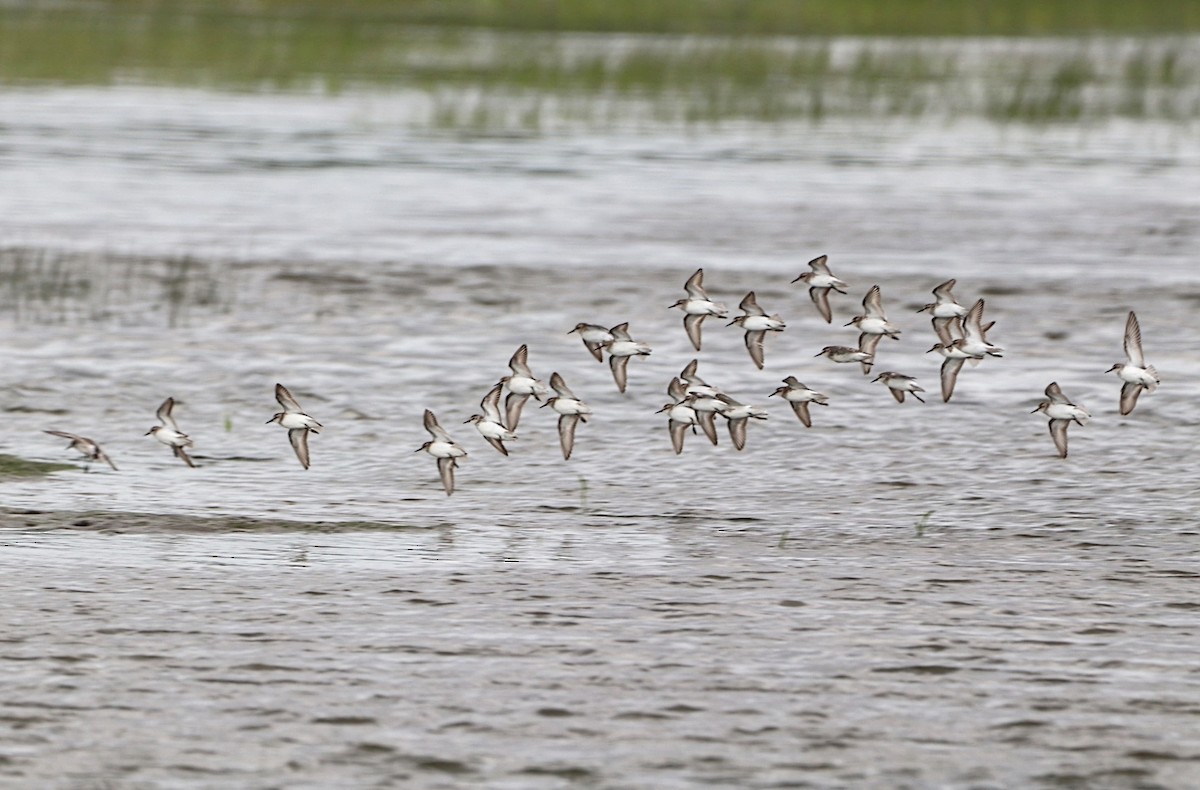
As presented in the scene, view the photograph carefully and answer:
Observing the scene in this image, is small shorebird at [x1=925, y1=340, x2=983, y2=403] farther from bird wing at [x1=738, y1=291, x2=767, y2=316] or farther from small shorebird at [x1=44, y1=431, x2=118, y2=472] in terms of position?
small shorebird at [x1=44, y1=431, x2=118, y2=472]

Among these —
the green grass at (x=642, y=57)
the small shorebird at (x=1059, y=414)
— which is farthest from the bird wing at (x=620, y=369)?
the green grass at (x=642, y=57)

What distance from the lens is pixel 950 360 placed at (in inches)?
553

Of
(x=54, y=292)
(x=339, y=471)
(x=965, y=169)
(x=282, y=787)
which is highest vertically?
(x=965, y=169)

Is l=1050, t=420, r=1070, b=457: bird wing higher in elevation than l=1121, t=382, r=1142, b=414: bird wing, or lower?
lower

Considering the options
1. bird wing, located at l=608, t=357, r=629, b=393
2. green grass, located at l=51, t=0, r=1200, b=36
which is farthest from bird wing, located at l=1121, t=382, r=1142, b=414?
green grass, located at l=51, t=0, r=1200, b=36

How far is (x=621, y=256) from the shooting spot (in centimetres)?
2366

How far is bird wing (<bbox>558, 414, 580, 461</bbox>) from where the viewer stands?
519 inches

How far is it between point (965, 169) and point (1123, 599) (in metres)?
23.8

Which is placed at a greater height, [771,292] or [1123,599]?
[771,292]

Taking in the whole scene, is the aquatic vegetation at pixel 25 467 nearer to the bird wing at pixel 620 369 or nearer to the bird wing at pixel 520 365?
the bird wing at pixel 520 365

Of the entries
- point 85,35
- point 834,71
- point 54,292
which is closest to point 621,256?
point 54,292

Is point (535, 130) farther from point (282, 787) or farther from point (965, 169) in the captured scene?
point (282, 787)

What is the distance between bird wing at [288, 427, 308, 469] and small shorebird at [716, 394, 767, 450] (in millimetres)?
2363

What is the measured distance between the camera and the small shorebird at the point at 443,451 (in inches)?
475
